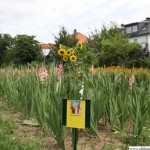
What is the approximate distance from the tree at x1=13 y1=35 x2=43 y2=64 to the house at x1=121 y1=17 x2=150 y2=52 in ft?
68.3

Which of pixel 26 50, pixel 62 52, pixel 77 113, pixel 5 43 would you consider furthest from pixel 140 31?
pixel 77 113

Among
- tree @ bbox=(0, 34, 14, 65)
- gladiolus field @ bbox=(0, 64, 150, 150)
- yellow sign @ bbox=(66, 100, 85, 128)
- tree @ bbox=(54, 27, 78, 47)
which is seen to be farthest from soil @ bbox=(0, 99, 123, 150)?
tree @ bbox=(0, 34, 14, 65)

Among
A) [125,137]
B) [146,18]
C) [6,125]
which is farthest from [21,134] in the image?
[146,18]

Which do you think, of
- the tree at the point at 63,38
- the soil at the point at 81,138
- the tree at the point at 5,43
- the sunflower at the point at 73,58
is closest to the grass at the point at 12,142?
the soil at the point at 81,138

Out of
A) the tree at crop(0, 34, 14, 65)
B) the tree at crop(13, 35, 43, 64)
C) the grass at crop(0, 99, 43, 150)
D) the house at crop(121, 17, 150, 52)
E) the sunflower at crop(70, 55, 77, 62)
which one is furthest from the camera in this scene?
the house at crop(121, 17, 150, 52)

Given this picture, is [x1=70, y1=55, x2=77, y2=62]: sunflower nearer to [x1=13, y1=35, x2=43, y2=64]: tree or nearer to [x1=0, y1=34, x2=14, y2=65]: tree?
[x1=13, y1=35, x2=43, y2=64]: tree

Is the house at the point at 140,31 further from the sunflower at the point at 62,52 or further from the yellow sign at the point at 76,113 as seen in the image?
the yellow sign at the point at 76,113

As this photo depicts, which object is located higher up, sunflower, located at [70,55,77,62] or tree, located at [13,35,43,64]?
tree, located at [13,35,43,64]

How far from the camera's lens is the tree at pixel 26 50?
36.6 metres

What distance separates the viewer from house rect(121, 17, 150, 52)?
5481cm

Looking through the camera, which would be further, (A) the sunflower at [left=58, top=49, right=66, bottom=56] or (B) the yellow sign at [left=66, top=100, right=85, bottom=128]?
(A) the sunflower at [left=58, top=49, right=66, bottom=56]

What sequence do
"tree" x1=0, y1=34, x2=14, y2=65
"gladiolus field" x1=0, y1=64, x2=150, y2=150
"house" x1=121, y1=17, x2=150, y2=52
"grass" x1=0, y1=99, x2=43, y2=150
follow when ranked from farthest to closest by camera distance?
"house" x1=121, y1=17, x2=150, y2=52
"tree" x1=0, y1=34, x2=14, y2=65
"gladiolus field" x1=0, y1=64, x2=150, y2=150
"grass" x1=0, y1=99, x2=43, y2=150

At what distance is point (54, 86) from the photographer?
16.4 ft

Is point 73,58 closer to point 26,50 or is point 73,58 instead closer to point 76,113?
point 76,113
